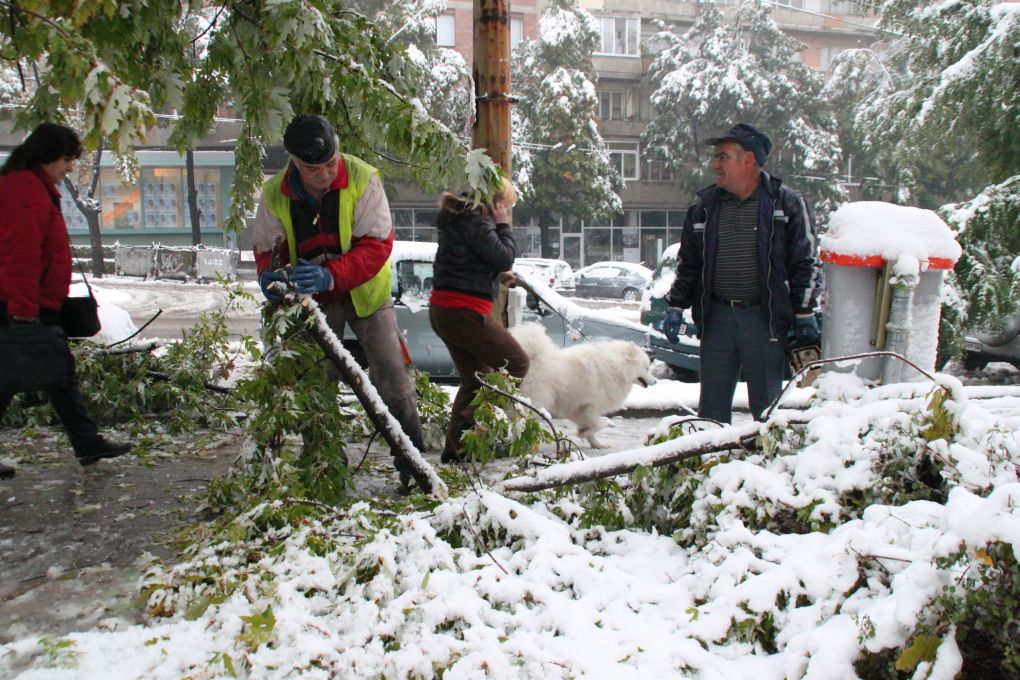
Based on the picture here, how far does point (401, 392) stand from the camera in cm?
402

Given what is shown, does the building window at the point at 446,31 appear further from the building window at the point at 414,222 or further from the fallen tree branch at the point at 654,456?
the fallen tree branch at the point at 654,456

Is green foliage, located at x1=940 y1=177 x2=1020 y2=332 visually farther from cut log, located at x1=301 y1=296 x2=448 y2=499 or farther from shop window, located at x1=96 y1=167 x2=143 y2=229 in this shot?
shop window, located at x1=96 y1=167 x2=143 y2=229

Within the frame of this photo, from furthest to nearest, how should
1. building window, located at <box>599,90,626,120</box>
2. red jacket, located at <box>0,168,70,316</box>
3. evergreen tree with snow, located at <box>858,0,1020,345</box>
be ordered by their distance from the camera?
1. building window, located at <box>599,90,626,120</box>
2. evergreen tree with snow, located at <box>858,0,1020,345</box>
3. red jacket, located at <box>0,168,70,316</box>

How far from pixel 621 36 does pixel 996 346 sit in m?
30.1

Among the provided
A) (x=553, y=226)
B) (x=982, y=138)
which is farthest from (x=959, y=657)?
(x=553, y=226)

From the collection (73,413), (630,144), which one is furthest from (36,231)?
(630,144)

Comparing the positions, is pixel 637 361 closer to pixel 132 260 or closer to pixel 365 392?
pixel 365 392

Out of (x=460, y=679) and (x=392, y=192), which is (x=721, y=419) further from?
(x=392, y=192)

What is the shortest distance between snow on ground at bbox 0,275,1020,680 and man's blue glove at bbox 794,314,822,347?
104cm

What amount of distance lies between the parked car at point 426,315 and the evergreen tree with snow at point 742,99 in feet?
80.9

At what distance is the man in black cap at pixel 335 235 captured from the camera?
3.45m

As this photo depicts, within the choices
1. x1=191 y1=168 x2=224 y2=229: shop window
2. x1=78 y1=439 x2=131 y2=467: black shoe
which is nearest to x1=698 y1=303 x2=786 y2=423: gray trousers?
x1=78 y1=439 x2=131 y2=467: black shoe

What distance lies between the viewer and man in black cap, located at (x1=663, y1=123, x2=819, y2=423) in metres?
4.01

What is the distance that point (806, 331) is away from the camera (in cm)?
404
